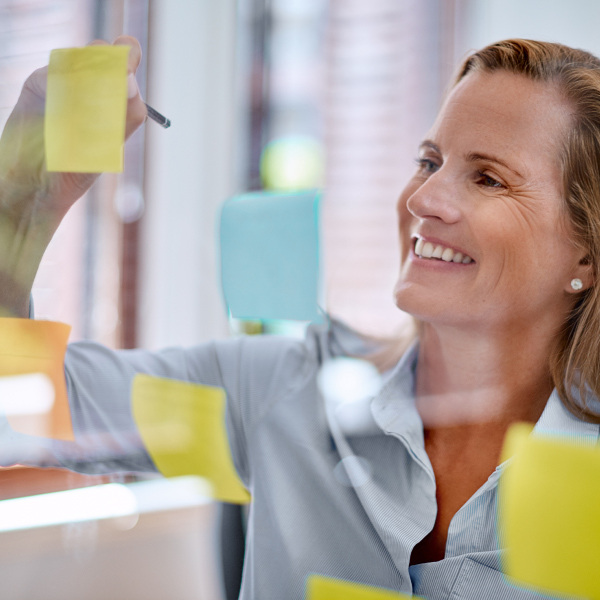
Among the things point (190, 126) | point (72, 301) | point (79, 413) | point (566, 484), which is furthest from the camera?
point (190, 126)

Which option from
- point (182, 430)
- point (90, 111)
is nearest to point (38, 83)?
point (90, 111)

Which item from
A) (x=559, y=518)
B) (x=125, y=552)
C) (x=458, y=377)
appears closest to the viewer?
(x=559, y=518)

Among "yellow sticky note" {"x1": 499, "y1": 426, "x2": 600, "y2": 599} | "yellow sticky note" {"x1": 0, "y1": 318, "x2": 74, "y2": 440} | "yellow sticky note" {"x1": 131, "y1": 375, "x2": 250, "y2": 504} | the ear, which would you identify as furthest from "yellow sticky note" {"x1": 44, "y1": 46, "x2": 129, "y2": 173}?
the ear

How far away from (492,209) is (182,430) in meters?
0.36

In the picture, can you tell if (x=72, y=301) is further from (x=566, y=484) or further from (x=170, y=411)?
(x=566, y=484)

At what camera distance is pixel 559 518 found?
383mm

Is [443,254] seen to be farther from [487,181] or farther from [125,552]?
[125,552]

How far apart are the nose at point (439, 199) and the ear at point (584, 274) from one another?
0.15 metres

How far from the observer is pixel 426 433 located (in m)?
0.66

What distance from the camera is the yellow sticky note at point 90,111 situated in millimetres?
429

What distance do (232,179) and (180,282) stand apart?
0.59 feet

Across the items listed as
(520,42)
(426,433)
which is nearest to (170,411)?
(426,433)

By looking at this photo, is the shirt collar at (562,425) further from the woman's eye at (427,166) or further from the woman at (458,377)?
the woman's eye at (427,166)

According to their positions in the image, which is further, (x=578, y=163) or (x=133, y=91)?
(x=578, y=163)
